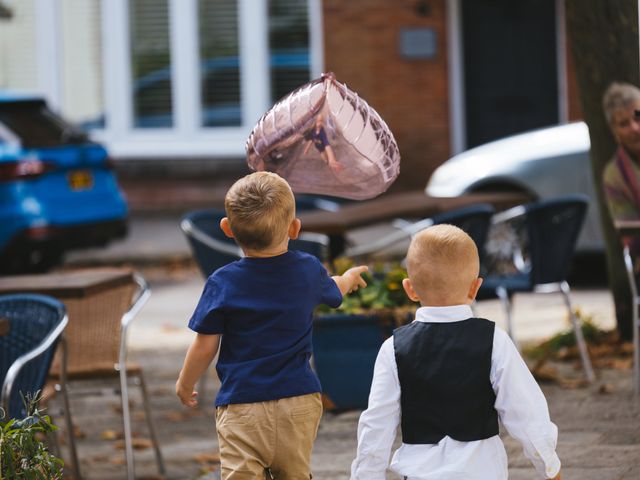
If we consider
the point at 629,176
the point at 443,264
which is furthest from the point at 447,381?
the point at 629,176

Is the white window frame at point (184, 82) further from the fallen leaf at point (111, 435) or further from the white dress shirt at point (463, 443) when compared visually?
the white dress shirt at point (463, 443)

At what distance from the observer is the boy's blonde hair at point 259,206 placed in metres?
3.98

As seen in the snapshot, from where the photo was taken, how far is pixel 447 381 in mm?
3617

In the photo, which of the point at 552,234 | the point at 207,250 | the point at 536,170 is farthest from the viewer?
the point at 536,170

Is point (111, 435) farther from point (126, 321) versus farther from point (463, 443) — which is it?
point (463, 443)

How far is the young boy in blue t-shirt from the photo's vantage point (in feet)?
13.4

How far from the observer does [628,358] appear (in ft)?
26.9

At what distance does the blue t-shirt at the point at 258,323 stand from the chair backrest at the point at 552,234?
395 centimetres

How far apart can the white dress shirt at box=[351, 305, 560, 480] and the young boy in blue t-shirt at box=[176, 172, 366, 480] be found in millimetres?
505

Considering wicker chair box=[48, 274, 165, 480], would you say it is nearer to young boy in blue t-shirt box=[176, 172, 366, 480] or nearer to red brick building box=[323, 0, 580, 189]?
young boy in blue t-shirt box=[176, 172, 366, 480]

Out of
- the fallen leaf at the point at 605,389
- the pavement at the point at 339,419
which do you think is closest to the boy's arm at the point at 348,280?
the pavement at the point at 339,419

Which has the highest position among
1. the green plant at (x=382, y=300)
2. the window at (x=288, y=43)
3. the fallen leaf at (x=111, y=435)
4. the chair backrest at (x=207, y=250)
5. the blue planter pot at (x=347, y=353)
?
the window at (x=288, y=43)

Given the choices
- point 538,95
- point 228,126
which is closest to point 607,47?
point 538,95

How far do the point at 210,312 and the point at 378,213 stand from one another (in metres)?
4.93
